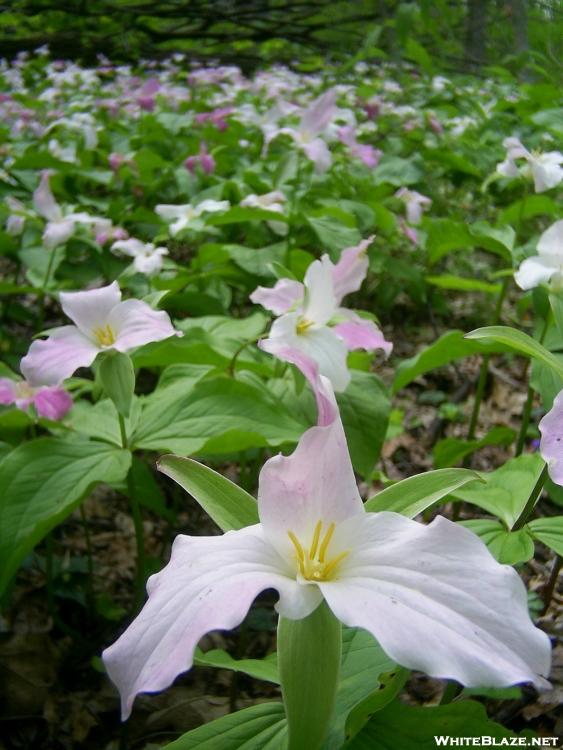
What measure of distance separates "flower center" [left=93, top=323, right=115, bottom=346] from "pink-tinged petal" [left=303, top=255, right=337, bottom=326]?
0.36 meters

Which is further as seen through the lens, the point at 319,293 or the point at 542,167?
the point at 542,167

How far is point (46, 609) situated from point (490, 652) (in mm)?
1369

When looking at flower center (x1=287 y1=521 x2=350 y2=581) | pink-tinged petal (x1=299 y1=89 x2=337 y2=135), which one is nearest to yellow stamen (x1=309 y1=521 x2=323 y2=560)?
flower center (x1=287 y1=521 x2=350 y2=581)

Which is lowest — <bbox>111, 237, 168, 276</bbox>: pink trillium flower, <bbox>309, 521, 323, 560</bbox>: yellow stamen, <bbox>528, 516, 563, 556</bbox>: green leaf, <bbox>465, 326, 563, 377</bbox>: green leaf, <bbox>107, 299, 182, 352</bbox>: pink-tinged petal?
<bbox>111, 237, 168, 276</bbox>: pink trillium flower

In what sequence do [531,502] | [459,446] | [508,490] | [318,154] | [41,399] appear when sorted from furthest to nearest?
1. [318,154]
2. [459,446]
3. [41,399]
4. [508,490]
5. [531,502]

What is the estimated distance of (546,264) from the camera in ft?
3.89

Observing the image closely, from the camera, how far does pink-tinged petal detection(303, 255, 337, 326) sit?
46.9 inches

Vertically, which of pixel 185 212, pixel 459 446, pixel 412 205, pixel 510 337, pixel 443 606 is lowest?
pixel 459 446

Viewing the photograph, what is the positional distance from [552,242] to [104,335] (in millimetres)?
848

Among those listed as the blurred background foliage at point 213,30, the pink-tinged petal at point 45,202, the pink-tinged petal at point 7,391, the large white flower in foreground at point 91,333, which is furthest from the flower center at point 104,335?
the blurred background foliage at point 213,30

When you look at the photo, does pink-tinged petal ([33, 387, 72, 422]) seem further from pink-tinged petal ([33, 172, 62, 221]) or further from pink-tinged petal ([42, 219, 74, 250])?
pink-tinged petal ([33, 172, 62, 221])

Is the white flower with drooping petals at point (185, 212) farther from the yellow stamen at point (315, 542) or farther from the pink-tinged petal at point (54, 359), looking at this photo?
the yellow stamen at point (315, 542)

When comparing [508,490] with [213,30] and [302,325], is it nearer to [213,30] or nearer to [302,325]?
[302,325]

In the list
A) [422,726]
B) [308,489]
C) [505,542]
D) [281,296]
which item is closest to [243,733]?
[422,726]
